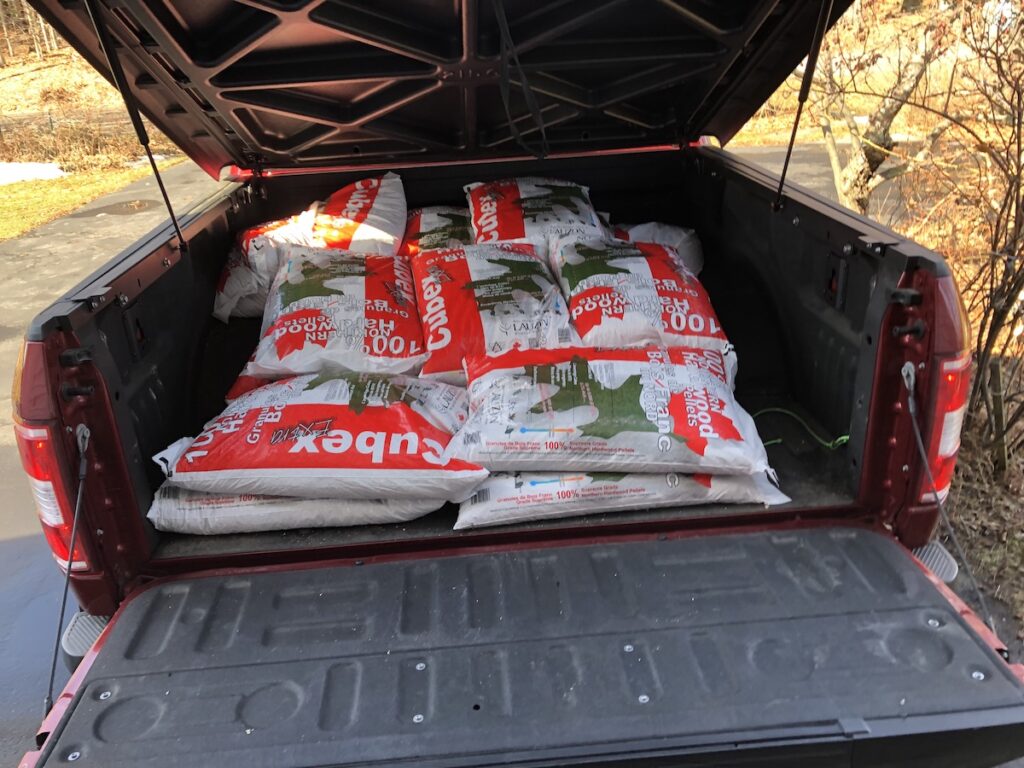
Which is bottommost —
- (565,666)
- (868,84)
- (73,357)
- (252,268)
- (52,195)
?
(565,666)

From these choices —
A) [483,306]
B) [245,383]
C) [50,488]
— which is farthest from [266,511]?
[483,306]

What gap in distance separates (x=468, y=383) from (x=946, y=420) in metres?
1.39

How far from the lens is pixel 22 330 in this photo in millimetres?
5684

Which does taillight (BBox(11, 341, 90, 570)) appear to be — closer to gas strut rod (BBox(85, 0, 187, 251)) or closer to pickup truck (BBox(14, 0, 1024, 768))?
pickup truck (BBox(14, 0, 1024, 768))

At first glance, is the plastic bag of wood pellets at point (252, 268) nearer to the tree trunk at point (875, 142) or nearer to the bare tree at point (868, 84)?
the bare tree at point (868, 84)

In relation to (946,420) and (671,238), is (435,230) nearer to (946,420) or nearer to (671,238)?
(671,238)

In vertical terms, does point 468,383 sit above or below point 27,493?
above

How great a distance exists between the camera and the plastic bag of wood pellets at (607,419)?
2.09 m

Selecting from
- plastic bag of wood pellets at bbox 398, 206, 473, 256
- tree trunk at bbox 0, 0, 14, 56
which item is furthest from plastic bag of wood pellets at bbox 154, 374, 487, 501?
tree trunk at bbox 0, 0, 14, 56

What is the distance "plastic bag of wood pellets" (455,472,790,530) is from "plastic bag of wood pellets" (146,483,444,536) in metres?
0.15

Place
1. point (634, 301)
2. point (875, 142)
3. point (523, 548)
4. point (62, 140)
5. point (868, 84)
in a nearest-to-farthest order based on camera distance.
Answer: point (523, 548)
point (634, 301)
point (875, 142)
point (868, 84)
point (62, 140)

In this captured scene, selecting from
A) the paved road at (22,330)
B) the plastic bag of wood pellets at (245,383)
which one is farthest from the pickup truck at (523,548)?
the paved road at (22,330)

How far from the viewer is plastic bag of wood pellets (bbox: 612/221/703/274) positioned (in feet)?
11.3

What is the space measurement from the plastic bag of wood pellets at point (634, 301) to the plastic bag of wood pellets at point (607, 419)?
194mm
